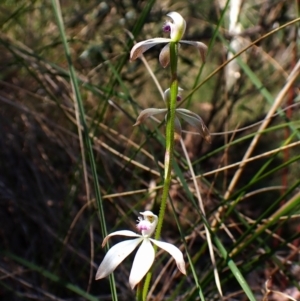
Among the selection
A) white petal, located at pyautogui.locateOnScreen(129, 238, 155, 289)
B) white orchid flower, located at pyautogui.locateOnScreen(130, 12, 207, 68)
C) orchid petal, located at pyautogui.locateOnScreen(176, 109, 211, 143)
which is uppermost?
white orchid flower, located at pyautogui.locateOnScreen(130, 12, 207, 68)

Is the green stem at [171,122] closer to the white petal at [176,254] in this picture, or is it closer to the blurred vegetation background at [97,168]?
the white petal at [176,254]

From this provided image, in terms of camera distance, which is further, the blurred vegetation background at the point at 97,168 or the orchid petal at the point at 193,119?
the blurred vegetation background at the point at 97,168

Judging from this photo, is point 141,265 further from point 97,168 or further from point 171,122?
point 97,168

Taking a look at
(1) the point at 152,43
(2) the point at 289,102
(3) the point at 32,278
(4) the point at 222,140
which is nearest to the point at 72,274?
(3) the point at 32,278

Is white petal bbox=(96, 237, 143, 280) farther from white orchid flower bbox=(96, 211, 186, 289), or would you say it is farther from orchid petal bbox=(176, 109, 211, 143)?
orchid petal bbox=(176, 109, 211, 143)

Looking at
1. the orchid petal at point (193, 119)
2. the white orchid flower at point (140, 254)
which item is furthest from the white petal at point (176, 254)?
the orchid petal at point (193, 119)

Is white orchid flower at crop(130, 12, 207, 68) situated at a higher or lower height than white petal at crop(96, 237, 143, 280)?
higher

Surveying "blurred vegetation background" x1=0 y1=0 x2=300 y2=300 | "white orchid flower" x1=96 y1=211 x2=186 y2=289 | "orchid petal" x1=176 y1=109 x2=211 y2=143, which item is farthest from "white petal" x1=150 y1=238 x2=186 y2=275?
"blurred vegetation background" x1=0 y1=0 x2=300 y2=300

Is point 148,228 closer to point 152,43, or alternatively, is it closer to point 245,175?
point 152,43
